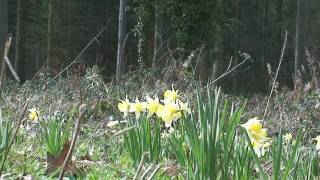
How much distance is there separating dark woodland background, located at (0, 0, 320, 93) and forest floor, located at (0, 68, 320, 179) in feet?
15.1

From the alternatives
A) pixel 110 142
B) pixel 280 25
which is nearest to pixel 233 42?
pixel 280 25

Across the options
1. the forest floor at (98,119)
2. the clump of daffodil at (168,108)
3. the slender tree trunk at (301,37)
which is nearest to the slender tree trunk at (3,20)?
the forest floor at (98,119)

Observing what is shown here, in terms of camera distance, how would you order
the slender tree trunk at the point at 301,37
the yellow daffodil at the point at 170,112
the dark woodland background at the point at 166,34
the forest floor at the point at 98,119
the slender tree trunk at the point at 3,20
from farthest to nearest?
the slender tree trunk at the point at 301,37 → the dark woodland background at the point at 166,34 → the slender tree trunk at the point at 3,20 → the forest floor at the point at 98,119 → the yellow daffodil at the point at 170,112

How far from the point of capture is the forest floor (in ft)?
7.22

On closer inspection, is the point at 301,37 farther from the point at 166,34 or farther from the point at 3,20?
the point at 3,20

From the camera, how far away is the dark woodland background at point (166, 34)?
14438 mm

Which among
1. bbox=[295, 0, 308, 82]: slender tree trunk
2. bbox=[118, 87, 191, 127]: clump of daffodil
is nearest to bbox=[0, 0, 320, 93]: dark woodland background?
bbox=[295, 0, 308, 82]: slender tree trunk

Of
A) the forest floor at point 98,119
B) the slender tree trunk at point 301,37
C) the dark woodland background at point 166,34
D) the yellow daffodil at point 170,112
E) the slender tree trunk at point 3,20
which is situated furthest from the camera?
the slender tree trunk at point 301,37

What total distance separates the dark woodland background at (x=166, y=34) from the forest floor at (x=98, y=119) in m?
4.61

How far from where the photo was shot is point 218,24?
48.2 feet

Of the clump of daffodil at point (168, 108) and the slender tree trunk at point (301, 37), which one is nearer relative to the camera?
the clump of daffodil at point (168, 108)

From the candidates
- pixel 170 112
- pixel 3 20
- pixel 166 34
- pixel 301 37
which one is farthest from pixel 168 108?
pixel 166 34

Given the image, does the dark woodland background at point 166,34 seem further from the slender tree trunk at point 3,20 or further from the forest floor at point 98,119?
the forest floor at point 98,119

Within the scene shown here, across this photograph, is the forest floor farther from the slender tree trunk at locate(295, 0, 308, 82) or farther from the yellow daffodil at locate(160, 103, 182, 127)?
the slender tree trunk at locate(295, 0, 308, 82)
